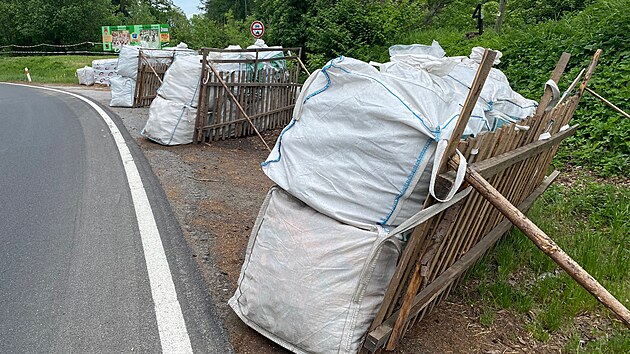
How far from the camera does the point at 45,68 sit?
29.5 meters

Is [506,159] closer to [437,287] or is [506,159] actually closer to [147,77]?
[437,287]

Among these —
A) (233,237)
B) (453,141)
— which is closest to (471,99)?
(453,141)

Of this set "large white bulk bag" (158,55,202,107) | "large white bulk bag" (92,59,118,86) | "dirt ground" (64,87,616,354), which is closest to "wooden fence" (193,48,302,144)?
"large white bulk bag" (158,55,202,107)

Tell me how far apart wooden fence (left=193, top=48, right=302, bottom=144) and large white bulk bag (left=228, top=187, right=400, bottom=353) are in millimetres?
5812

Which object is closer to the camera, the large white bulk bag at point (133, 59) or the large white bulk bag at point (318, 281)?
the large white bulk bag at point (318, 281)

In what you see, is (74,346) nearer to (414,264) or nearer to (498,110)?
(414,264)

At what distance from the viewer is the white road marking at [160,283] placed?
2600 mm

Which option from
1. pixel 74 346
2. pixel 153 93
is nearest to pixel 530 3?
pixel 153 93

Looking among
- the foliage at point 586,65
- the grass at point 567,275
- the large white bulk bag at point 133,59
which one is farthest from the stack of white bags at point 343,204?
the large white bulk bag at point 133,59

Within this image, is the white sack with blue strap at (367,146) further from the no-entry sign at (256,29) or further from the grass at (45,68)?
the grass at (45,68)

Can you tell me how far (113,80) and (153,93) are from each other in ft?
4.07

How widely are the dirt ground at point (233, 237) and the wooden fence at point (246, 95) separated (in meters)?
0.52

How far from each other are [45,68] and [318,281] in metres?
33.6

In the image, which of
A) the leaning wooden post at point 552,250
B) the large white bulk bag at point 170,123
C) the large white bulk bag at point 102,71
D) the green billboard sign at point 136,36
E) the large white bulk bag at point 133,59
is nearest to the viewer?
the leaning wooden post at point 552,250
